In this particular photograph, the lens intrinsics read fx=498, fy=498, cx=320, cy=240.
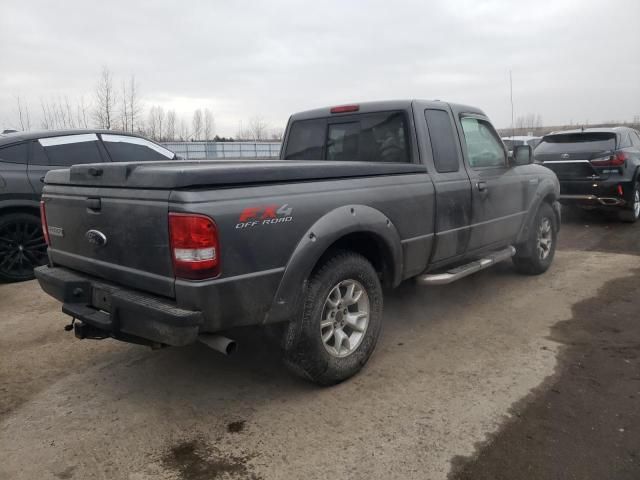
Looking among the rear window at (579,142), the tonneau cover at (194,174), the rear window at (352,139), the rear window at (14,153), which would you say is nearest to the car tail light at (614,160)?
the rear window at (579,142)

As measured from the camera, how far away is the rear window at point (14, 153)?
5.90 meters

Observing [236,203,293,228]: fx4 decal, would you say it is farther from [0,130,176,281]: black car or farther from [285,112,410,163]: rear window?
[0,130,176,281]: black car

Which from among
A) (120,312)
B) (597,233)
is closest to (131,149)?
(120,312)

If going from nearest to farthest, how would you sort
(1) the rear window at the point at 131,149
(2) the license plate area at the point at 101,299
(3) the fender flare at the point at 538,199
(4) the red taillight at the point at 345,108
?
1. (2) the license plate area at the point at 101,299
2. (4) the red taillight at the point at 345,108
3. (3) the fender flare at the point at 538,199
4. (1) the rear window at the point at 131,149

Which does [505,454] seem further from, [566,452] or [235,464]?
[235,464]

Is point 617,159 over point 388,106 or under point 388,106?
under

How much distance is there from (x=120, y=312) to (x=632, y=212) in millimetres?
9259

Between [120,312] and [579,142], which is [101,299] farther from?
[579,142]

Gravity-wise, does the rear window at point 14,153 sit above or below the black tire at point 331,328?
above

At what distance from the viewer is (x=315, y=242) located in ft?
9.67

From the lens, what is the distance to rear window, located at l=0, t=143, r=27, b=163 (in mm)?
5902

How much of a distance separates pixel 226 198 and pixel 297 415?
1.37 m

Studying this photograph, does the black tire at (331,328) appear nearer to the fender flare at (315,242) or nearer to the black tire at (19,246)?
the fender flare at (315,242)

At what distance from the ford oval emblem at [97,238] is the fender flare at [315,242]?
1073 millimetres
